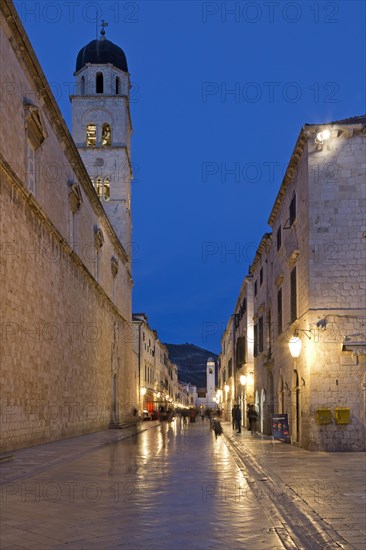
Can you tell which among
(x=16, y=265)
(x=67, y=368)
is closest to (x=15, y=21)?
(x=16, y=265)

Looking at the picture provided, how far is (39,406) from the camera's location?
71.6 feet

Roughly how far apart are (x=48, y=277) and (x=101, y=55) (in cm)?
3477

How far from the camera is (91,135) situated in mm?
54188

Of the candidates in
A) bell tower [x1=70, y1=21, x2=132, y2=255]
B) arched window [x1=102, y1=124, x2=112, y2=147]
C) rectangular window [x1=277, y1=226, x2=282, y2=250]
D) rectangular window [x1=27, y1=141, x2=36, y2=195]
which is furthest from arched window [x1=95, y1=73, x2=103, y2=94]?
rectangular window [x1=27, y1=141, x2=36, y2=195]

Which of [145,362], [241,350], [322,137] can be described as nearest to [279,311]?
[322,137]

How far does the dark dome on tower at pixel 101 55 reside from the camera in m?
53.8

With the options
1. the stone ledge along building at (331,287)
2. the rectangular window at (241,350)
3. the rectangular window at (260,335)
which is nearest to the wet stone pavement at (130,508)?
the stone ledge along building at (331,287)

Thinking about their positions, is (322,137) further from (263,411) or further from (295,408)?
(263,411)

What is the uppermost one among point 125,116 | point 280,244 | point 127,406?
point 125,116

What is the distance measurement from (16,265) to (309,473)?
10003mm

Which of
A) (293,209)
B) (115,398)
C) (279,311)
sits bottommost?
(115,398)

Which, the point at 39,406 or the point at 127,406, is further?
the point at 127,406

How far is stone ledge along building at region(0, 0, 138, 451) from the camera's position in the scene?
18531 mm

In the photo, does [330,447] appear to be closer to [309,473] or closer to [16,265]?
[309,473]
